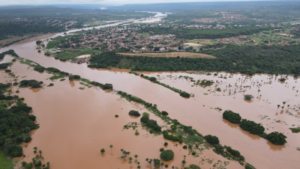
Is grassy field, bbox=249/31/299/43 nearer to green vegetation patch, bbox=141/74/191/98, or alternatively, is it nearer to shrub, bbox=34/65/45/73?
green vegetation patch, bbox=141/74/191/98

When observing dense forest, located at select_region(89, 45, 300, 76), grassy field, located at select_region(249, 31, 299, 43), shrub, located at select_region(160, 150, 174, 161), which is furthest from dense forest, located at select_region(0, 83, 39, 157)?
grassy field, located at select_region(249, 31, 299, 43)

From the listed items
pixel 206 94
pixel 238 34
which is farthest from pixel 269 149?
pixel 238 34

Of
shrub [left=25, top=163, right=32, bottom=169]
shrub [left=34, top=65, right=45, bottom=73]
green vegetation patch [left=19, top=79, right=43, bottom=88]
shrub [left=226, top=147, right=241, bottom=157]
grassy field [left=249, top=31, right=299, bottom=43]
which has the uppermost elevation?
grassy field [left=249, top=31, right=299, bottom=43]

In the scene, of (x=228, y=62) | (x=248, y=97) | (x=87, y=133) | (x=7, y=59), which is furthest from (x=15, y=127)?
(x=228, y=62)

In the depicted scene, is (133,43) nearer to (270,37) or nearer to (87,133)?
(87,133)

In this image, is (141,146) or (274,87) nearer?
(141,146)

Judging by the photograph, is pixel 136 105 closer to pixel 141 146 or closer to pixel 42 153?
pixel 141 146

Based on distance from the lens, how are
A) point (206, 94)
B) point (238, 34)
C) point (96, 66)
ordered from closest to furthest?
point (206, 94) < point (96, 66) < point (238, 34)
